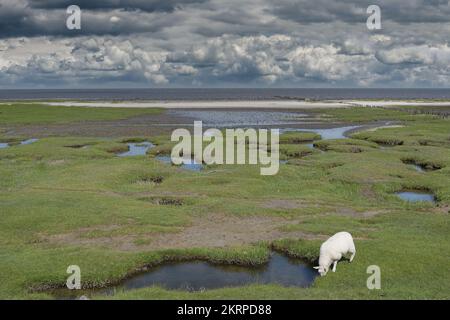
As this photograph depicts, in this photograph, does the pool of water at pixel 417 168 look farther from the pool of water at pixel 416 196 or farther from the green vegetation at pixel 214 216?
the pool of water at pixel 416 196

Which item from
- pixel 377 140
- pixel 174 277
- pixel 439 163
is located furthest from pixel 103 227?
pixel 377 140

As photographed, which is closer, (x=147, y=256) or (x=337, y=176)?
(x=147, y=256)

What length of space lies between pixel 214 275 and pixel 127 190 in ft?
57.6

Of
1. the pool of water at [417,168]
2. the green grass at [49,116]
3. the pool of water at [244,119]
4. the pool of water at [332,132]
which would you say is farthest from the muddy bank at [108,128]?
the pool of water at [417,168]

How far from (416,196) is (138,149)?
38.4 m

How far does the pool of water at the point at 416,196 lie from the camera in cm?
3669

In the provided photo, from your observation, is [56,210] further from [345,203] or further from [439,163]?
[439,163]

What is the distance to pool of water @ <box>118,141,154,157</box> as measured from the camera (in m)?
60.9

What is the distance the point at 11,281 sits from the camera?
20500mm

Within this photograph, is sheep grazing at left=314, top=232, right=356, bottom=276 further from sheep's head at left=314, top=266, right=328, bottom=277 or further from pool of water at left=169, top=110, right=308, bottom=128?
pool of water at left=169, top=110, right=308, bottom=128

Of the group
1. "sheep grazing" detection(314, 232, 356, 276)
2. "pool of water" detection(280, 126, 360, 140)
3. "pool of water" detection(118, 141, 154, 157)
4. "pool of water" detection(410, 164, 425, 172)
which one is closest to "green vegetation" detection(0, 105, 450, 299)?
"sheep grazing" detection(314, 232, 356, 276)

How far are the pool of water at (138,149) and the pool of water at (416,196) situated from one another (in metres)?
32.2

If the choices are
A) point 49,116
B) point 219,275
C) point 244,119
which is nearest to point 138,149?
point 219,275

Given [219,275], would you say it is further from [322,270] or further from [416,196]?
[416,196]
